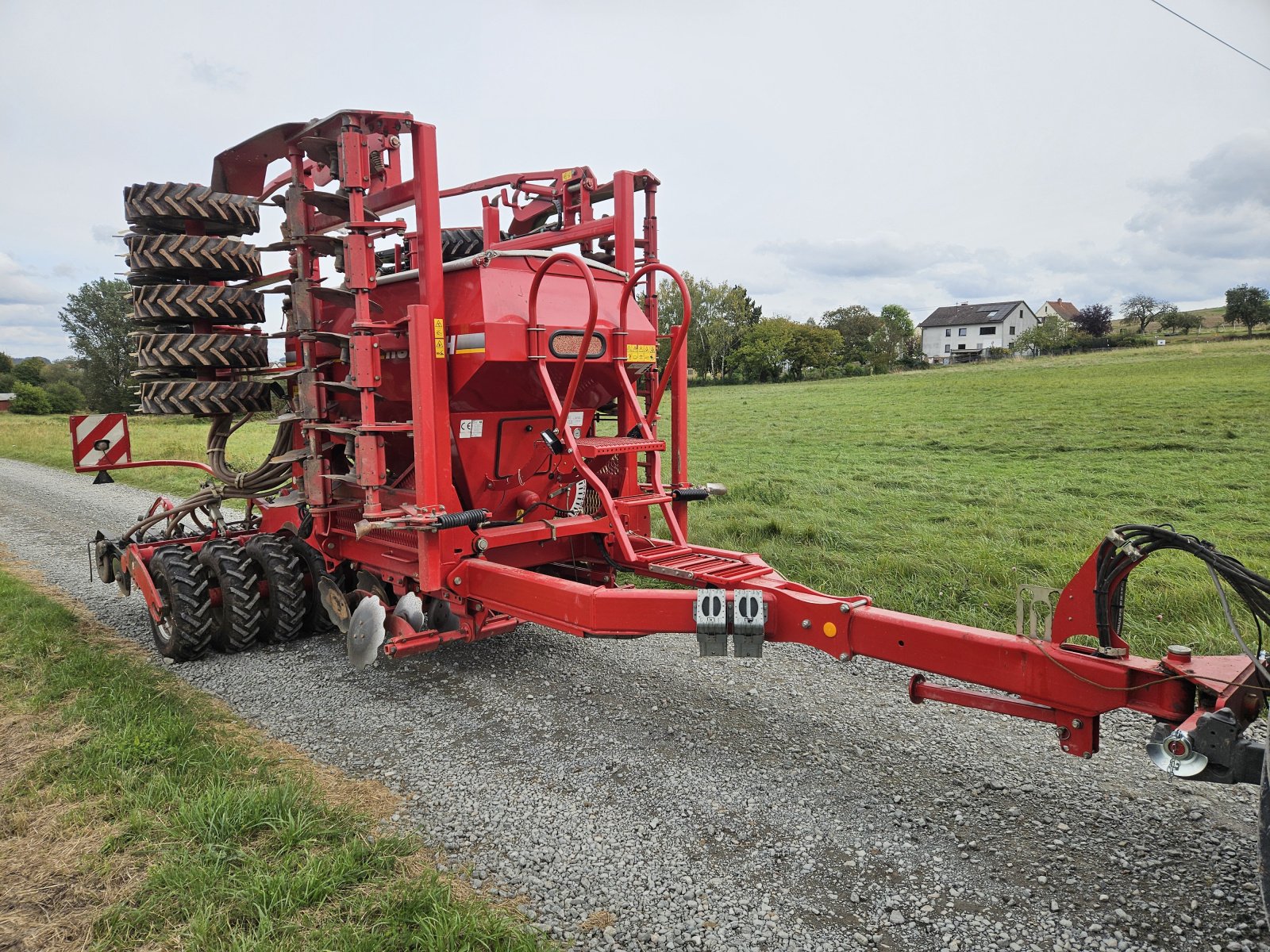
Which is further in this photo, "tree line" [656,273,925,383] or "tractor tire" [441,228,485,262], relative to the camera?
"tree line" [656,273,925,383]

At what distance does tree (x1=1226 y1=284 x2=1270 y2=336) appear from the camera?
162 feet

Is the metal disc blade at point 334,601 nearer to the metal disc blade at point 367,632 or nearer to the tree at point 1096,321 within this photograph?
the metal disc blade at point 367,632

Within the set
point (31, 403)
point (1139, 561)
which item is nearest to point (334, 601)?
point (1139, 561)

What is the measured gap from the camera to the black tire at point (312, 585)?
19.1ft

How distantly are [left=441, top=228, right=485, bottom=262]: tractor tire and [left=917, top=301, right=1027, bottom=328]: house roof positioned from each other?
90.7 metres

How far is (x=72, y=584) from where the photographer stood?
305 inches

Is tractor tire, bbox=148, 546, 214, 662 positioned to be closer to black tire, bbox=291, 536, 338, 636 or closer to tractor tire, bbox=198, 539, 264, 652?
tractor tire, bbox=198, 539, 264, 652

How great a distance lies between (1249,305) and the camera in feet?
164

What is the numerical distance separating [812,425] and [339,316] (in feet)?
62.1

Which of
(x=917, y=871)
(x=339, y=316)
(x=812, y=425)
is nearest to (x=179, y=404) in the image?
(x=339, y=316)

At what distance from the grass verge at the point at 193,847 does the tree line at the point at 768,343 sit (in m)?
55.2

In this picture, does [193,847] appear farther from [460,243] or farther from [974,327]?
[974,327]

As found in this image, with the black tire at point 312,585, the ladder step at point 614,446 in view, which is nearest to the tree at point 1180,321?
the ladder step at point 614,446

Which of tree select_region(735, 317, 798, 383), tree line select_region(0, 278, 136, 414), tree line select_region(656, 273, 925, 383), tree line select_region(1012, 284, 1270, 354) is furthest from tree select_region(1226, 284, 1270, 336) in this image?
tree line select_region(0, 278, 136, 414)
